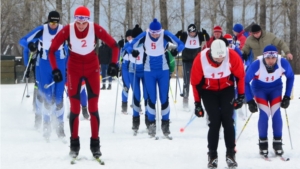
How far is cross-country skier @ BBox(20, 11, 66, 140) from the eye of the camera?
8539 millimetres

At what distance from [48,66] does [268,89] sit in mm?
3793

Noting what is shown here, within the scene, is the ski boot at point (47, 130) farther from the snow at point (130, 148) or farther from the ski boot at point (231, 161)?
the ski boot at point (231, 161)

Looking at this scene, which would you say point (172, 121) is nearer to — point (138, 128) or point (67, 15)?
point (138, 128)

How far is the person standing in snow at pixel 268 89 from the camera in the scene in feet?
22.9

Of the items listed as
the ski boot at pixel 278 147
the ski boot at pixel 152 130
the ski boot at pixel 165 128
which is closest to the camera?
the ski boot at pixel 278 147

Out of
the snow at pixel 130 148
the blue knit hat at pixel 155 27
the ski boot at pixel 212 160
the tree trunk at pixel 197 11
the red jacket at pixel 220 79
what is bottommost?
the snow at pixel 130 148

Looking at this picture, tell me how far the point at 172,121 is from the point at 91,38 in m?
4.55

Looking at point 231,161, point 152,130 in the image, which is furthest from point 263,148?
point 152,130

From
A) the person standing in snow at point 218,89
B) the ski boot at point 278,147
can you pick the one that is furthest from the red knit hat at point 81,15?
the ski boot at point 278,147

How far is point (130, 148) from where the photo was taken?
7660 millimetres

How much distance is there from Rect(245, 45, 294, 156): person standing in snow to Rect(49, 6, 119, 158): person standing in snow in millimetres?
1953

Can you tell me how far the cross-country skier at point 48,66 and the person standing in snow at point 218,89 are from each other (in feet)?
10.4

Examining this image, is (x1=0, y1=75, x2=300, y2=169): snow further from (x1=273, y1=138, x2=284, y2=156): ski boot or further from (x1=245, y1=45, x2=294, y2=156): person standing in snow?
(x1=245, y1=45, x2=294, y2=156): person standing in snow

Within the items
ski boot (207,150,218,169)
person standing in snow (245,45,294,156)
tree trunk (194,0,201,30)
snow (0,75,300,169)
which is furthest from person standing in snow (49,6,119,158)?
tree trunk (194,0,201,30)
